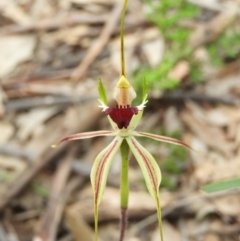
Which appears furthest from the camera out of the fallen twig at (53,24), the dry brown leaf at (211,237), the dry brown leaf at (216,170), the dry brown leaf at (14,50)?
the fallen twig at (53,24)

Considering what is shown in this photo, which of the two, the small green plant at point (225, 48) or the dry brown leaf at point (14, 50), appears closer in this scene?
the small green plant at point (225, 48)

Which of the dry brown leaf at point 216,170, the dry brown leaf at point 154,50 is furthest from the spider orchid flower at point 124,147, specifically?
the dry brown leaf at point 154,50

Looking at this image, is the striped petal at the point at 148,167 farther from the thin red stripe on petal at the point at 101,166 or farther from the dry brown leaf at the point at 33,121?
the dry brown leaf at the point at 33,121

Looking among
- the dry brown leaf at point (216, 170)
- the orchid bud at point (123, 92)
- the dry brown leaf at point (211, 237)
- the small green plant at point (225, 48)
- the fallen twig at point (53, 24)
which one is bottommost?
the dry brown leaf at point (211, 237)

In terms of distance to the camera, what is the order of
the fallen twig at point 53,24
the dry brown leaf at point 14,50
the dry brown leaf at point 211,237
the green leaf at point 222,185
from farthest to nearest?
the fallen twig at point 53,24 → the dry brown leaf at point 14,50 → the dry brown leaf at point 211,237 → the green leaf at point 222,185

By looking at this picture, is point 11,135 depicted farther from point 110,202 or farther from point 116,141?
point 116,141

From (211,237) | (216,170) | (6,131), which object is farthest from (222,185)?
(6,131)
